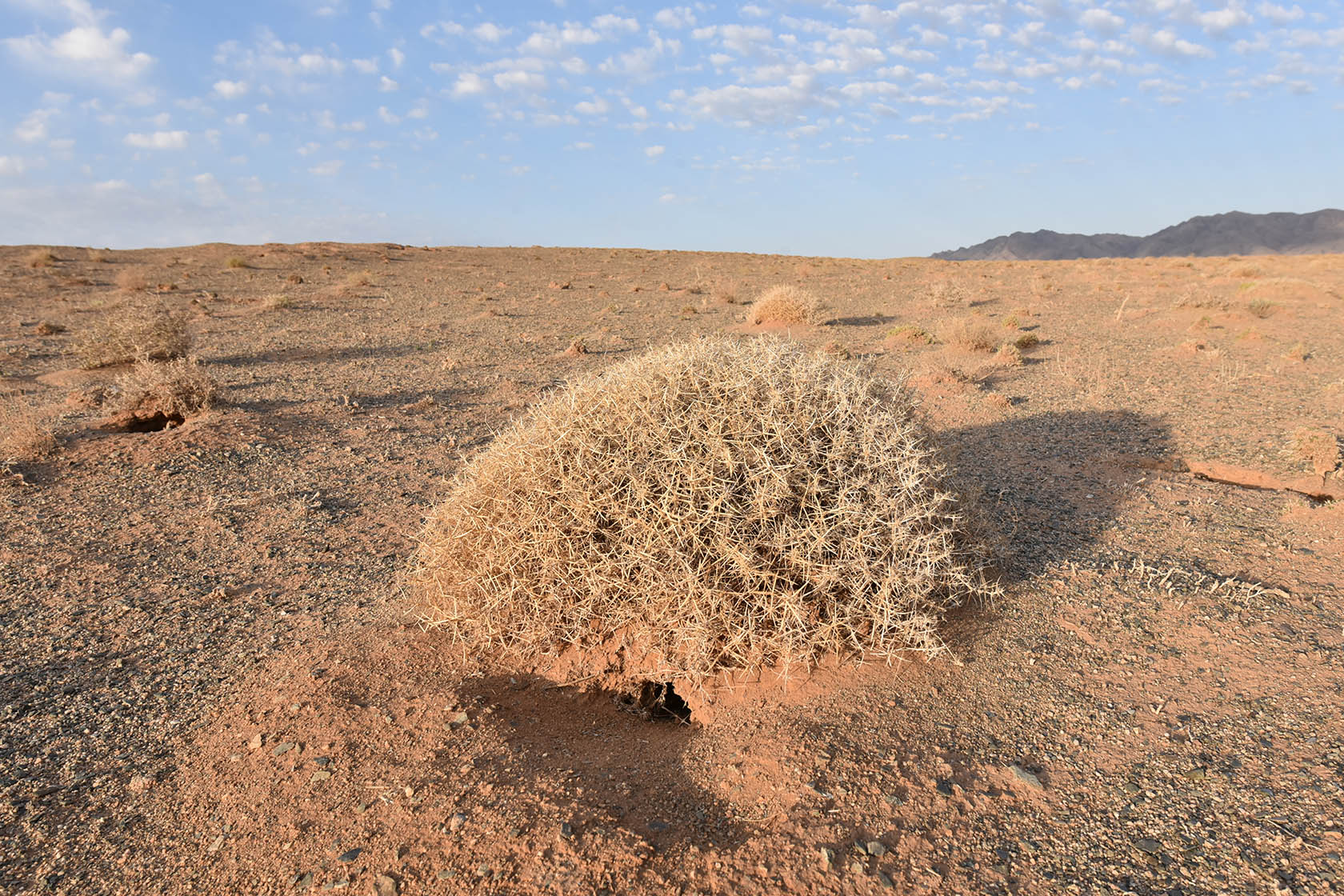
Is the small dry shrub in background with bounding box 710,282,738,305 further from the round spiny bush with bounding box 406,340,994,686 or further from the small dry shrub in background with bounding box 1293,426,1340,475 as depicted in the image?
the round spiny bush with bounding box 406,340,994,686

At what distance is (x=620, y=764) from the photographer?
2.59m

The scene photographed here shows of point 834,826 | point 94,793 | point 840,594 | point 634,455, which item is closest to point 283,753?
point 94,793

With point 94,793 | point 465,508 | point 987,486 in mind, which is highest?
point 465,508

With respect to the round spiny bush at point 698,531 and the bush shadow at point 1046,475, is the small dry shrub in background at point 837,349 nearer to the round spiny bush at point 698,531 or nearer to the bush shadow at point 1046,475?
the bush shadow at point 1046,475

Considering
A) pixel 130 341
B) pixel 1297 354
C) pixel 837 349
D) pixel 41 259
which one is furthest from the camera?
pixel 41 259

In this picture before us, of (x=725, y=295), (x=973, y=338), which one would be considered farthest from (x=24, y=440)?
(x=725, y=295)

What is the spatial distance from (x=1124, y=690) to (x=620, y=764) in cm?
208

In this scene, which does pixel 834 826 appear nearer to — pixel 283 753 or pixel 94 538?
pixel 283 753

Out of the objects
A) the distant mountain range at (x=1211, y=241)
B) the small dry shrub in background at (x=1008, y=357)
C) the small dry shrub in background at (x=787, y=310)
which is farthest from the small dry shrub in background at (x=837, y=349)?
the distant mountain range at (x=1211, y=241)

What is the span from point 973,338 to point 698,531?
9.24 meters

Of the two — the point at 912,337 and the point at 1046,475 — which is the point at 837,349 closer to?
the point at 912,337

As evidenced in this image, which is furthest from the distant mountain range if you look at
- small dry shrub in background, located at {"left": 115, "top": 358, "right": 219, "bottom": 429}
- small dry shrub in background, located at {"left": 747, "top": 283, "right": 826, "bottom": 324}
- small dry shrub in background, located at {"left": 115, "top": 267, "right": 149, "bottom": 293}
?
small dry shrub in background, located at {"left": 115, "top": 358, "right": 219, "bottom": 429}

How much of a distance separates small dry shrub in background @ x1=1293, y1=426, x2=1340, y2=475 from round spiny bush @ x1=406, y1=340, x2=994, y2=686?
Answer: 4251 mm

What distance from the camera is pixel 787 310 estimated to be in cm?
1325
